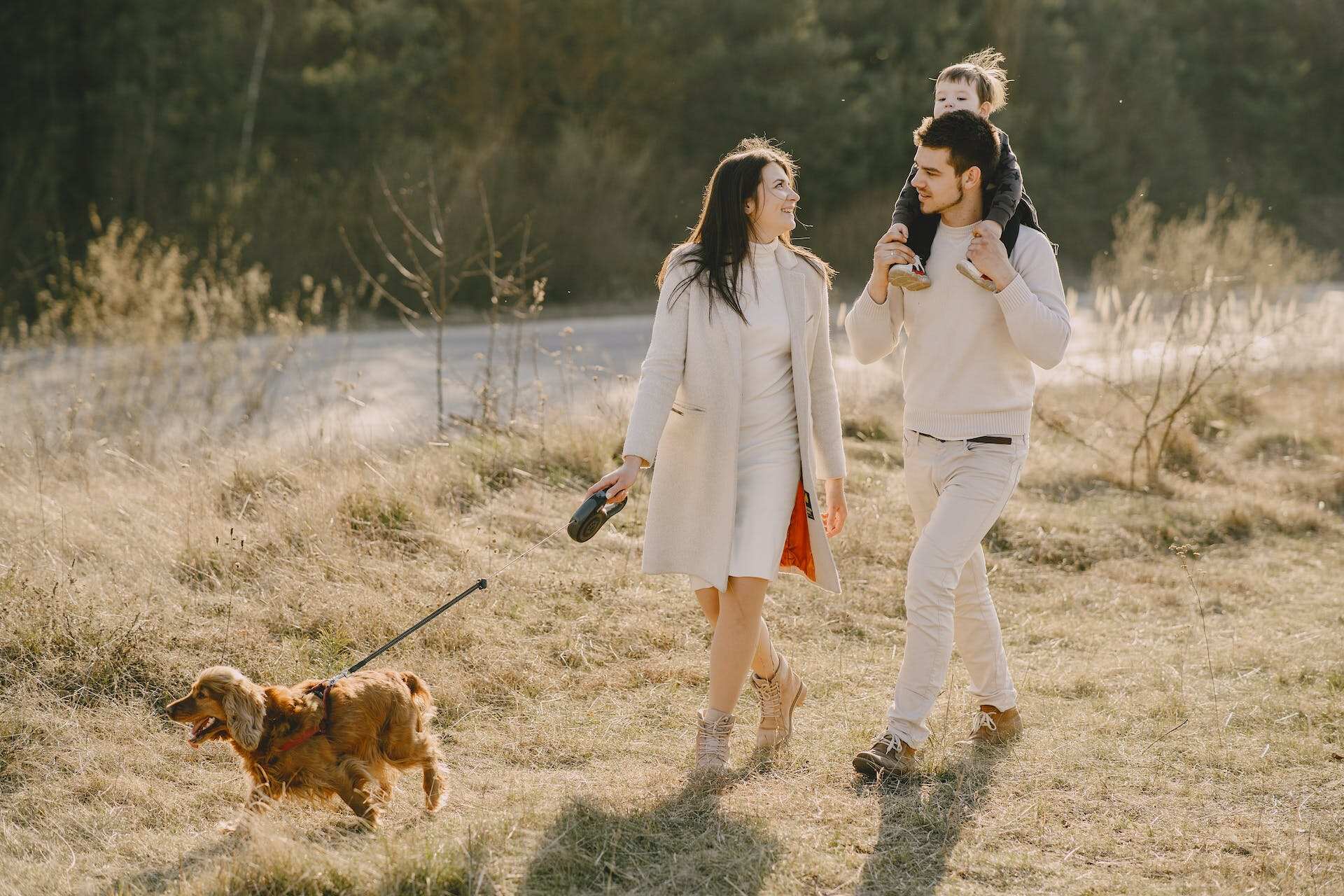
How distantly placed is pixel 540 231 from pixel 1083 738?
1639 centimetres

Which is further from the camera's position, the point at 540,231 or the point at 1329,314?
the point at 540,231

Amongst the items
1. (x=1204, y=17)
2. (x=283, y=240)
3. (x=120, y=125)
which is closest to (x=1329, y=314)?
(x=283, y=240)

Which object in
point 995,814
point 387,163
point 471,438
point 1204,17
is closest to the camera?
point 995,814

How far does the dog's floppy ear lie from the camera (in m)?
3.71

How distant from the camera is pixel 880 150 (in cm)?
2498

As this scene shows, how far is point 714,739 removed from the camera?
13.9 feet

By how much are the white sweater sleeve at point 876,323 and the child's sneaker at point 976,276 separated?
302 mm

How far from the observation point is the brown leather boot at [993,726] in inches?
183

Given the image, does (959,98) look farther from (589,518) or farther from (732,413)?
(589,518)

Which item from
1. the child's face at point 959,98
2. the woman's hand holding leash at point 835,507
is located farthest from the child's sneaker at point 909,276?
the child's face at point 959,98

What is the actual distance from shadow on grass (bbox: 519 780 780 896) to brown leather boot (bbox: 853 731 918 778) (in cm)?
51

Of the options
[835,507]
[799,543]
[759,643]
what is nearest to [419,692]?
[759,643]

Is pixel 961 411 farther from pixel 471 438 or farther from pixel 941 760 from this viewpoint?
pixel 471 438

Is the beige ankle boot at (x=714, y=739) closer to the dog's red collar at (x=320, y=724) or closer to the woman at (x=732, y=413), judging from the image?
the woman at (x=732, y=413)
